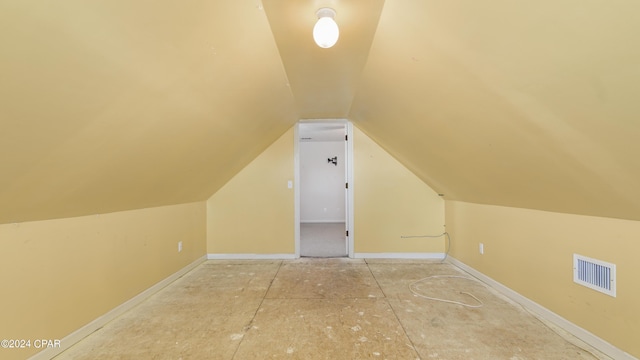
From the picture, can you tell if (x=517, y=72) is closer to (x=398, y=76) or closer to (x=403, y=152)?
(x=398, y=76)

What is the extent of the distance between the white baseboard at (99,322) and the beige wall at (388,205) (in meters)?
2.44

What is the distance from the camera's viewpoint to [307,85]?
2352 mm

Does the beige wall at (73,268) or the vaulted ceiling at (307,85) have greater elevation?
the vaulted ceiling at (307,85)

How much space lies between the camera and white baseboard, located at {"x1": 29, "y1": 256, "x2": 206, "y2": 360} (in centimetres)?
158

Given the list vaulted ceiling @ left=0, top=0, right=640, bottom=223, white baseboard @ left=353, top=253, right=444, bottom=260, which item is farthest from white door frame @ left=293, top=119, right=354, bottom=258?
vaulted ceiling @ left=0, top=0, right=640, bottom=223

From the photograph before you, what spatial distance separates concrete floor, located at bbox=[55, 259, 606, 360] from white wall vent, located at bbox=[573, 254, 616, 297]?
41 cm

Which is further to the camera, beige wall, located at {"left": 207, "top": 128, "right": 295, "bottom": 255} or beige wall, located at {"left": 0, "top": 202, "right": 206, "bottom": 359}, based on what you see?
beige wall, located at {"left": 207, "top": 128, "right": 295, "bottom": 255}

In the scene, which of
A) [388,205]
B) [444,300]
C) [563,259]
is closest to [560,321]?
[563,259]

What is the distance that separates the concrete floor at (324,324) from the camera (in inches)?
65.0

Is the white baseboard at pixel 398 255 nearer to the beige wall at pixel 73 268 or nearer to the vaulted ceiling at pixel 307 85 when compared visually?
the vaulted ceiling at pixel 307 85

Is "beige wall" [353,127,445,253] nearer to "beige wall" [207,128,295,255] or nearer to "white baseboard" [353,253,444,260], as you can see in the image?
"white baseboard" [353,253,444,260]

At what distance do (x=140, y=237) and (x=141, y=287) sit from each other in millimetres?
473

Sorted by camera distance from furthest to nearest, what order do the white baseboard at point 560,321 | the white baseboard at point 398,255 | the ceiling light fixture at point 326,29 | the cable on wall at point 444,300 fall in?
the white baseboard at point 398,255, the cable on wall at point 444,300, the white baseboard at point 560,321, the ceiling light fixture at point 326,29

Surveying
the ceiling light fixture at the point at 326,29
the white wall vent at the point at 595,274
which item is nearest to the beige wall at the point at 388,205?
the white wall vent at the point at 595,274
